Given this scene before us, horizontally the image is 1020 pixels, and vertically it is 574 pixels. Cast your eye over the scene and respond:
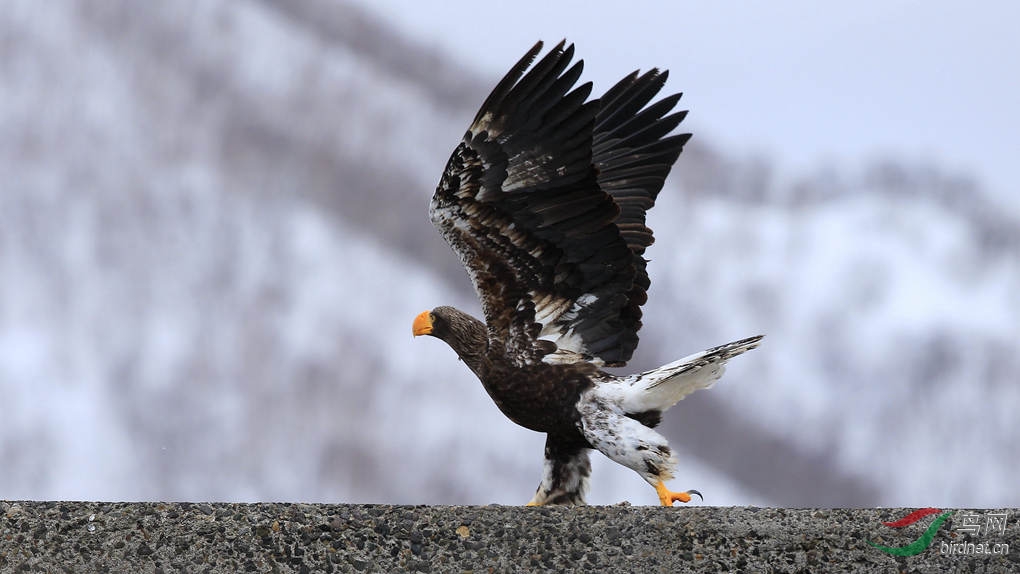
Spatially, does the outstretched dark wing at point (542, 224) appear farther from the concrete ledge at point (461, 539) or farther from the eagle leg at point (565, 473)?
the concrete ledge at point (461, 539)

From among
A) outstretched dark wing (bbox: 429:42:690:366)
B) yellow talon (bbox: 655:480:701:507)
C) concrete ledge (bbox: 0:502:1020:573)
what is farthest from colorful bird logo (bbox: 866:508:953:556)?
outstretched dark wing (bbox: 429:42:690:366)

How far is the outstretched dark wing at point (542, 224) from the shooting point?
152 inches

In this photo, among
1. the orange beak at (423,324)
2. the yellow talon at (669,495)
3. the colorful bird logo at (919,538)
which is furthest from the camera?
the orange beak at (423,324)

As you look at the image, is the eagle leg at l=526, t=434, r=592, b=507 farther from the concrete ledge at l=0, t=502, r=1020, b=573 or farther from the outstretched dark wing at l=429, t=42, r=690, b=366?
the concrete ledge at l=0, t=502, r=1020, b=573

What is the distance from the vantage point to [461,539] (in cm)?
271

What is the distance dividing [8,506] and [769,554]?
182cm

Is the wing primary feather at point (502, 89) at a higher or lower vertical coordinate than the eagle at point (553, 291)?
higher

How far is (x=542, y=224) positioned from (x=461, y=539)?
1470mm

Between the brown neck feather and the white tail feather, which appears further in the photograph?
the brown neck feather

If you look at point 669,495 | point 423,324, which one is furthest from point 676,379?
point 423,324

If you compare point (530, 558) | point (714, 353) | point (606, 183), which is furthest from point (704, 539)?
point (606, 183)

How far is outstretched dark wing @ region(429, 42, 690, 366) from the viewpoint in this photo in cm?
385

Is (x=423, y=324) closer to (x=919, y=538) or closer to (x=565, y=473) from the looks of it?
(x=565, y=473)

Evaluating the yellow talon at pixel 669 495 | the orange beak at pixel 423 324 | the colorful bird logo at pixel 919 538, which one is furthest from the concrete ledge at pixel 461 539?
the orange beak at pixel 423 324
